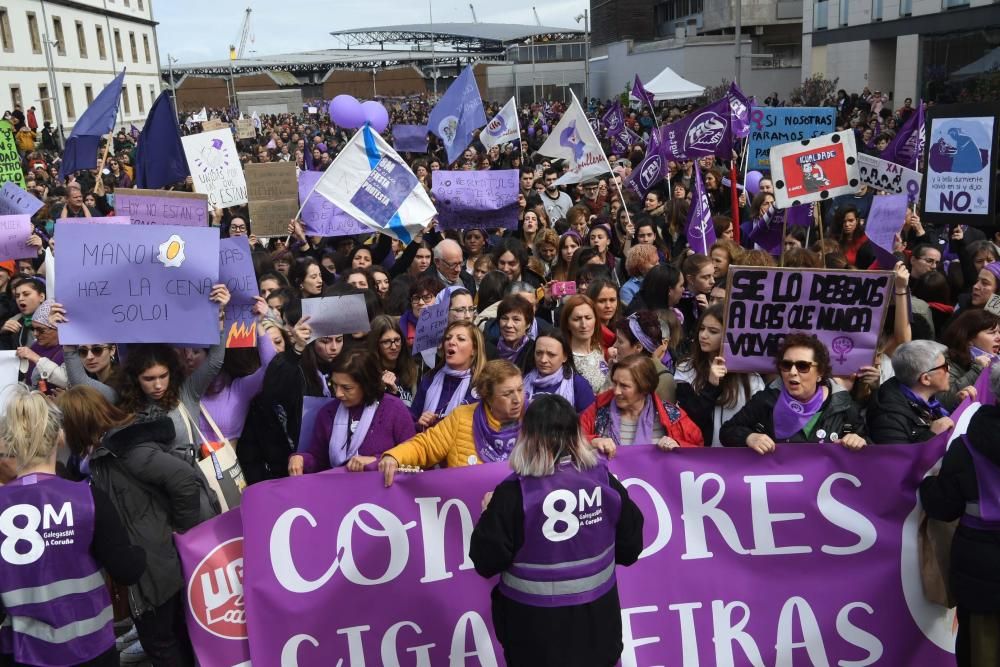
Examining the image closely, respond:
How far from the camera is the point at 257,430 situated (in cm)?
485

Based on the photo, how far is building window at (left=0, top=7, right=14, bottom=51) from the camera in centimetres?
4191

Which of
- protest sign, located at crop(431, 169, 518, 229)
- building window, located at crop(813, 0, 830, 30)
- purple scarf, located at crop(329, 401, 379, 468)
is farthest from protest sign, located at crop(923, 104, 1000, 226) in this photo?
building window, located at crop(813, 0, 830, 30)

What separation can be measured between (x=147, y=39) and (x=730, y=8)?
124ft

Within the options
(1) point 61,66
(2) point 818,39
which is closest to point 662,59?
(2) point 818,39

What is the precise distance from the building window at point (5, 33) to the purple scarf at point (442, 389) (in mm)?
44806

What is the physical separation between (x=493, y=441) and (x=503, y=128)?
9.72m

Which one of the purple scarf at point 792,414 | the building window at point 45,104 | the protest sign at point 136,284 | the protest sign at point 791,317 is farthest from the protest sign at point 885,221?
the building window at point 45,104

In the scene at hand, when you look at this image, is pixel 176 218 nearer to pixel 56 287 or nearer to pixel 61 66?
pixel 56 287

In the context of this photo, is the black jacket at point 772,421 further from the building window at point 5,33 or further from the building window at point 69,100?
the building window at point 69,100

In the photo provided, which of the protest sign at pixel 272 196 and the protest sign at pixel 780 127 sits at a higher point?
the protest sign at pixel 780 127

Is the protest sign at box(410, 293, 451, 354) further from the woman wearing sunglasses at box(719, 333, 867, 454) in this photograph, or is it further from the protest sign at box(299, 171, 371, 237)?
the protest sign at box(299, 171, 371, 237)

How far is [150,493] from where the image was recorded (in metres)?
3.74

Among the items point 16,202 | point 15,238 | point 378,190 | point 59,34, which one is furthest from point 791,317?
point 59,34

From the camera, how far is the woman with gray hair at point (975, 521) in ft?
10.9
